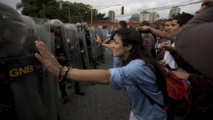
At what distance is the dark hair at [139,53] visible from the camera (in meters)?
1.45

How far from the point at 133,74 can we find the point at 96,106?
2921 mm

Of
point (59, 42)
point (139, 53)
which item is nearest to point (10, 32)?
point (139, 53)

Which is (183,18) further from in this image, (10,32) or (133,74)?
(10,32)

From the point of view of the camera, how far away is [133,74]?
1251mm

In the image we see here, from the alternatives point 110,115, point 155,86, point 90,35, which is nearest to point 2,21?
point 155,86

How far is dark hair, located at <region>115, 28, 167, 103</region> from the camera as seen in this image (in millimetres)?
1445

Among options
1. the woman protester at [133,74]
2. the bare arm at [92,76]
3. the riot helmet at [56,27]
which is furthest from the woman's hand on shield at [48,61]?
the riot helmet at [56,27]

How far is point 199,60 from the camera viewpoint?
50 cm

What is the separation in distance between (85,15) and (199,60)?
208 feet

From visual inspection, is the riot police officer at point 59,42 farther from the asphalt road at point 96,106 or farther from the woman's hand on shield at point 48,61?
the woman's hand on shield at point 48,61

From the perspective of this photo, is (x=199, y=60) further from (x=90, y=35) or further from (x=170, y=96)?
(x=90, y=35)

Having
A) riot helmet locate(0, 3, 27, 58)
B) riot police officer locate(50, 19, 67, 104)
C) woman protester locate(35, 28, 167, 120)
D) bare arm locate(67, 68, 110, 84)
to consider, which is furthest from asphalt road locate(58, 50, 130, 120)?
bare arm locate(67, 68, 110, 84)

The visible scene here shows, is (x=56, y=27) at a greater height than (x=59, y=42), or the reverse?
(x=56, y=27)

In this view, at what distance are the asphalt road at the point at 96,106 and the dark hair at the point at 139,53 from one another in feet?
7.23
